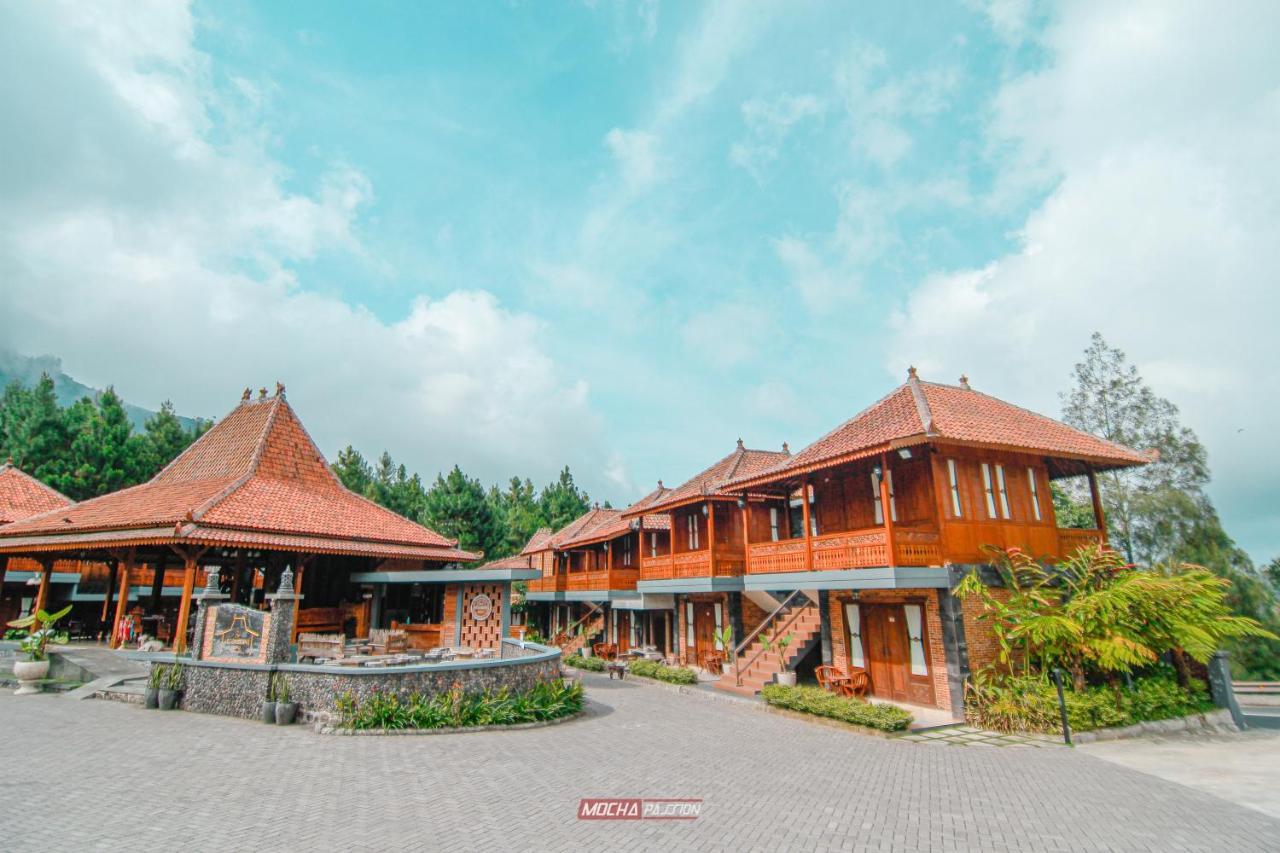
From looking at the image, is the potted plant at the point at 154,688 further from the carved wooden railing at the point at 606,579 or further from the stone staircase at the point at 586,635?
the carved wooden railing at the point at 606,579

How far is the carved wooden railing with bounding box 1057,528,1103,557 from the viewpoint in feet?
51.7

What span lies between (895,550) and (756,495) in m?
7.14

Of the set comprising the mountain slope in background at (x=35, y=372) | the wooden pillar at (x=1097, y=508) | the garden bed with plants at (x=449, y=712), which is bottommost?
the garden bed with plants at (x=449, y=712)

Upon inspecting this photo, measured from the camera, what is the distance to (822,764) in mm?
10094

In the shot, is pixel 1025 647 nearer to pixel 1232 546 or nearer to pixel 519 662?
pixel 519 662

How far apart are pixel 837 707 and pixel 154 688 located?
1437 centimetres

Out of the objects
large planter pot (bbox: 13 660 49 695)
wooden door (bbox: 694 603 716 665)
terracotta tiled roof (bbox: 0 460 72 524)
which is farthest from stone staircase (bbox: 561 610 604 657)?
terracotta tiled roof (bbox: 0 460 72 524)

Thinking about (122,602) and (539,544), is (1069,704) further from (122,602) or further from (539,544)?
(539,544)

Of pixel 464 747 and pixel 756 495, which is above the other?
pixel 756 495

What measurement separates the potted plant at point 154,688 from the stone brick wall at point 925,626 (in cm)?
1537

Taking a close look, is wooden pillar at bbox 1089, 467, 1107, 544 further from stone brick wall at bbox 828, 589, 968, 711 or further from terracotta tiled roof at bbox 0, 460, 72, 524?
terracotta tiled roof at bbox 0, 460, 72, 524

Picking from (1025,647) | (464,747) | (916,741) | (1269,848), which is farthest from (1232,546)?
(464,747)

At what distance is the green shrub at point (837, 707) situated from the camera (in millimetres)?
12242

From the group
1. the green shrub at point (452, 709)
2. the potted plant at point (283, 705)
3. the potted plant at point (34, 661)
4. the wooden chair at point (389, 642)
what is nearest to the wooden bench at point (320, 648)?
the wooden chair at point (389, 642)
